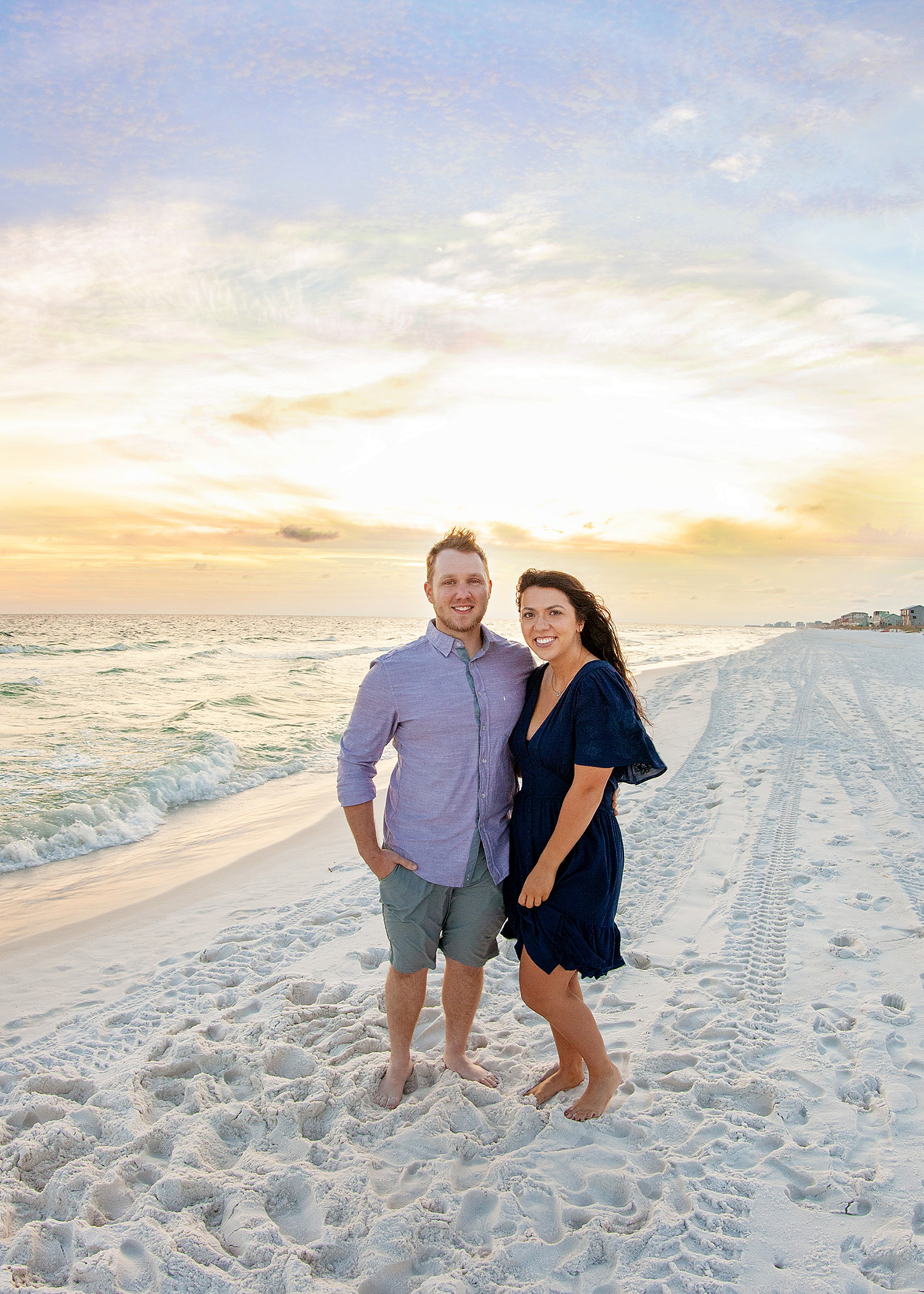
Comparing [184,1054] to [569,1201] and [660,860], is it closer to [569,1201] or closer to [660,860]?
[569,1201]

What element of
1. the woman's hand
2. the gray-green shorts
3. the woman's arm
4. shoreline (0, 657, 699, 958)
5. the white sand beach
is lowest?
shoreline (0, 657, 699, 958)

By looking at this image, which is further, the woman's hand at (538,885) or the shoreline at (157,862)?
the shoreline at (157,862)

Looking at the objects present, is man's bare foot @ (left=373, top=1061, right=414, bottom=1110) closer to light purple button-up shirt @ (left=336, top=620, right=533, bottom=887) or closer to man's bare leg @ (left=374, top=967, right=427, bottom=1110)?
man's bare leg @ (left=374, top=967, right=427, bottom=1110)

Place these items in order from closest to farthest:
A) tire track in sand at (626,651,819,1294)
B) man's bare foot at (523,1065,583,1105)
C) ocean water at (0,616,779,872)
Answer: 1. tire track in sand at (626,651,819,1294)
2. man's bare foot at (523,1065,583,1105)
3. ocean water at (0,616,779,872)

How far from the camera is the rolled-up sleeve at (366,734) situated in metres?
2.86

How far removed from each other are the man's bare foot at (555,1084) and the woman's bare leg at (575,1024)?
2cm

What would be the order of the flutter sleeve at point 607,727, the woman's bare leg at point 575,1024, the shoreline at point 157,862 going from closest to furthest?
the flutter sleeve at point 607,727 → the woman's bare leg at point 575,1024 → the shoreline at point 157,862

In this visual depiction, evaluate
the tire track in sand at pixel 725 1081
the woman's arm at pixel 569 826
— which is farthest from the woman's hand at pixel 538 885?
the tire track in sand at pixel 725 1081

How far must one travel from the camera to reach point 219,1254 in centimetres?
236

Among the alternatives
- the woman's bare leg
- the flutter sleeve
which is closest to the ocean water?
the woman's bare leg

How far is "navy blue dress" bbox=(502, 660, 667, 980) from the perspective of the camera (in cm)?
259

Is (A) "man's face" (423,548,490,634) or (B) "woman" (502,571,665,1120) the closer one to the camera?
(B) "woman" (502,571,665,1120)

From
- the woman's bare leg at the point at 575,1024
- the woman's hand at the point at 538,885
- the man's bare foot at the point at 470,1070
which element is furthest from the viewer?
the man's bare foot at the point at 470,1070

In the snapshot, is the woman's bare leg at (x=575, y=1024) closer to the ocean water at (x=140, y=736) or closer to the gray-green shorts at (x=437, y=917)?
the gray-green shorts at (x=437, y=917)
